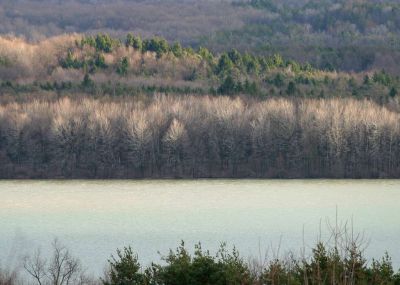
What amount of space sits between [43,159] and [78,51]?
29.8 m

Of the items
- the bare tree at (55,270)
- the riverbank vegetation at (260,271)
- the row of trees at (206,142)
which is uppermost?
the riverbank vegetation at (260,271)

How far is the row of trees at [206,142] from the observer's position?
6831cm

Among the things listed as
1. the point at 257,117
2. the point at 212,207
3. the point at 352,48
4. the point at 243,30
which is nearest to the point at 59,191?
the point at 212,207

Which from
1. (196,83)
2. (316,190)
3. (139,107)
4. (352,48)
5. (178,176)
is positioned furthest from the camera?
(352,48)

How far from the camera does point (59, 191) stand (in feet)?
193

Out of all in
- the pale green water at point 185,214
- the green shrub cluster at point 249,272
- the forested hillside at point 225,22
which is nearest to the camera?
the green shrub cluster at point 249,272

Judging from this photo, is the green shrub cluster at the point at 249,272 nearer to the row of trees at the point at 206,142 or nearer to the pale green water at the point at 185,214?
the pale green water at the point at 185,214

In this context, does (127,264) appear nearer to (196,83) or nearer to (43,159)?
(43,159)

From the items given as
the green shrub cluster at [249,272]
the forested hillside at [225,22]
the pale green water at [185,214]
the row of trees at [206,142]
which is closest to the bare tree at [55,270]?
the pale green water at [185,214]

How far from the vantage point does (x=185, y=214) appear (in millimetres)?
46906

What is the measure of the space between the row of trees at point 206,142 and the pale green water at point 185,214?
3.32 meters

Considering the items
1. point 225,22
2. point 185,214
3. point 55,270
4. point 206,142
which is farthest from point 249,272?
point 225,22

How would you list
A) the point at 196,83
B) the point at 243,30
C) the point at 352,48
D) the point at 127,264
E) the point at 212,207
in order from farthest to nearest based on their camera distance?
the point at 243,30
the point at 352,48
the point at 196,83
the point at 212,207
the point at 127,264

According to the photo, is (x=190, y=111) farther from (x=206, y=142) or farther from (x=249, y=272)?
(x=249, y=272)
